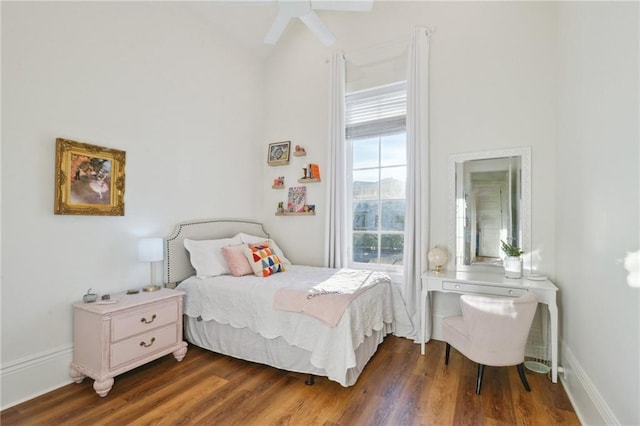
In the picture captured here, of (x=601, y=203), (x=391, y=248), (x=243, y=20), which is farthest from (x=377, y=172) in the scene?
(x=243, y=20)

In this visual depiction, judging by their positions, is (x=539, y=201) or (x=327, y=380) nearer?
(x=327, y=380)

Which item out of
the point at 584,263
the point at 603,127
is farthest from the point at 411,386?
the point at 603,127

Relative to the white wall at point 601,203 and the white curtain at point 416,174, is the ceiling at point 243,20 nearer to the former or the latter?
the white curtain at point 416,174

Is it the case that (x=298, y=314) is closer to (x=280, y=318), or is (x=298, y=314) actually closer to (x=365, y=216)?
(x=280, y=318)

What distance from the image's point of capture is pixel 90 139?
2.42 m

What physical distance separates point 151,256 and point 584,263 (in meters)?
3.11

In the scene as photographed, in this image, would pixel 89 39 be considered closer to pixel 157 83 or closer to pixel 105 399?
pixel 157 83

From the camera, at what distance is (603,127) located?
162 cm

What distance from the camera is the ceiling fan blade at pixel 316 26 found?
2455mm

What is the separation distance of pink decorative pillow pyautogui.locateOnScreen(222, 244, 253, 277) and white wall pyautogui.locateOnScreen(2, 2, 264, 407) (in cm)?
63

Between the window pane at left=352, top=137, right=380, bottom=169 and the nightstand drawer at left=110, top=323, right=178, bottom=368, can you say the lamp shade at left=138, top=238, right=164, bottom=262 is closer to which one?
the nightstand drawer at left=110, top=323, right=178, bottom=368

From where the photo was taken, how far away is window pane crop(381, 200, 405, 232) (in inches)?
134

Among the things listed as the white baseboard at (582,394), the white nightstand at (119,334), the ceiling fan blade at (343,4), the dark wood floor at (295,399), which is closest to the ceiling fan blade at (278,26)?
the ceiling fan blade at (343,4)

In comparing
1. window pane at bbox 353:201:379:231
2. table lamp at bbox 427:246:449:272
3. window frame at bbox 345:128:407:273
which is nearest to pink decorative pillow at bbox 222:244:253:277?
window frame at bbox 345:128:407:273
